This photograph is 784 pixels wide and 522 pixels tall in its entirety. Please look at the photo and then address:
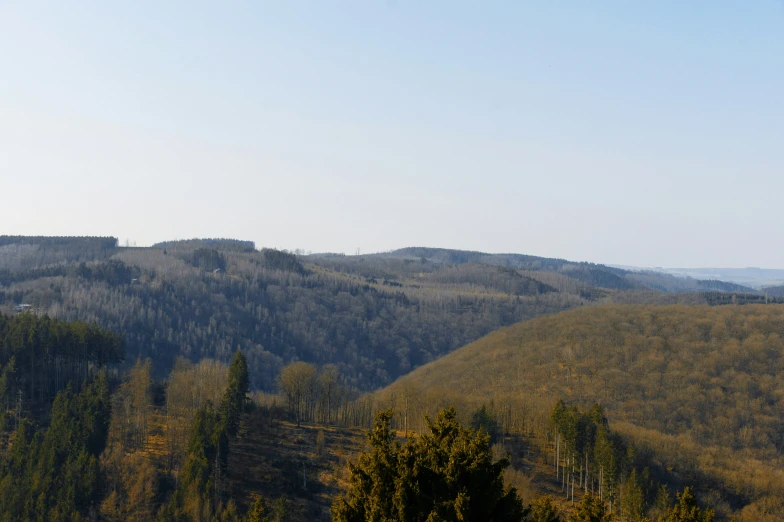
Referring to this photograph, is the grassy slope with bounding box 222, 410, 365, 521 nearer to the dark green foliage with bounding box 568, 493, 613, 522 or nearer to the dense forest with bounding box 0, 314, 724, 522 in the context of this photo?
the dense forest with bounding box 0, 314, 724, 522

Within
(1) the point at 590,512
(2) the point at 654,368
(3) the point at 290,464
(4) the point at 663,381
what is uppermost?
(1) the point at 590,512

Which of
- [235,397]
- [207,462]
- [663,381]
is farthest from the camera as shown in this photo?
[663,381]

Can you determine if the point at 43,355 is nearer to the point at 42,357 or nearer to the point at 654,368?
the point at 42,357

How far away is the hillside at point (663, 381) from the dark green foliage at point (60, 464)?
38733 millimetres

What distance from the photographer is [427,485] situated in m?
24.1

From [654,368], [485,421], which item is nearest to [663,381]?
[654,368]

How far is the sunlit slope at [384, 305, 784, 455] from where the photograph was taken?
123438mm

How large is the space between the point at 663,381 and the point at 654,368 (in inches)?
235

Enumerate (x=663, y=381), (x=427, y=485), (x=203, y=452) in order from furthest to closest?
(x=663, y=381) → (x=203, y=452) → (x=427, y=485)

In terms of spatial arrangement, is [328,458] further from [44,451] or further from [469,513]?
[469,513]

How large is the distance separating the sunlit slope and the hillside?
261 millimetres

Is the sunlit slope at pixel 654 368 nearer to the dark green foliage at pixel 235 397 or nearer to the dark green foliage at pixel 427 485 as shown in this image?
the dark green foliage at pixel 235 397

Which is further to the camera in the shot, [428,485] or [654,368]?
[654,368]

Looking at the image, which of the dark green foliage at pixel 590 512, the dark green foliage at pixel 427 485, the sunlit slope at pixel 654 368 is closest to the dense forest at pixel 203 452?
the sunlit slope at pixel 654 368
